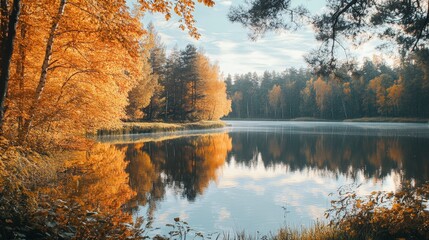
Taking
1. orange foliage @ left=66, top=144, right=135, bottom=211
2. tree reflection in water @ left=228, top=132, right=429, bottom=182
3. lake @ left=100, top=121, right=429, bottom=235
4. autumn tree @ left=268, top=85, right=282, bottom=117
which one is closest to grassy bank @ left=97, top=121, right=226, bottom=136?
orange foliage @ left=66, top=144, right=135, bottom=211

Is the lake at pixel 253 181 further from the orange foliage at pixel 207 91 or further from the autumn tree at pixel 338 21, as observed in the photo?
the orange foliage at pixel 207 91

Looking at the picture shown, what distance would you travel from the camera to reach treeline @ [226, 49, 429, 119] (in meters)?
70.8

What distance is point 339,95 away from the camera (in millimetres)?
92000

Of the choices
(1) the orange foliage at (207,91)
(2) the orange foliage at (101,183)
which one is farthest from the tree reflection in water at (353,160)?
(1) the orange foliage at (207,91)

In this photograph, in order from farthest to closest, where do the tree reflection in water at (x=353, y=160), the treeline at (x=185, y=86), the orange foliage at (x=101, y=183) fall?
the treeline at (x=185, y=86)
the tree reflection in water at (x=353, y=160)
the orange foliage at (x=101, y=183)

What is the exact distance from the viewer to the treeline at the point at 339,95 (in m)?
70.8

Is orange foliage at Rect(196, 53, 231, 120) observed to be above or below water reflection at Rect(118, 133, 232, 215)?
above

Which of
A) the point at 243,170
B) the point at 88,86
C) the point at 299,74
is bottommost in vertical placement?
the point at 243,170

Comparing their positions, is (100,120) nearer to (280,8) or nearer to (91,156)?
(91,156)

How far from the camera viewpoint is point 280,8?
29.9 feet

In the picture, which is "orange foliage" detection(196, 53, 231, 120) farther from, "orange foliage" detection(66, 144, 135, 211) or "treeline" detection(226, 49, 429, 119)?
"orange foliage" detection(66, 144, 135, 211)

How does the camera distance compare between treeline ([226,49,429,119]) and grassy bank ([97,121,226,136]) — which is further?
treeline ([226,49,429,119])

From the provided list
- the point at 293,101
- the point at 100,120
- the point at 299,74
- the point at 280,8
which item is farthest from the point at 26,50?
the point at 299,74

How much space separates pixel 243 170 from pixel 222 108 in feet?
134
